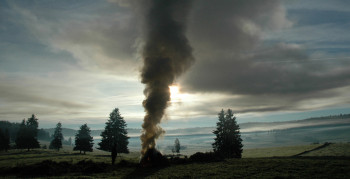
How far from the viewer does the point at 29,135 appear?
77125mm

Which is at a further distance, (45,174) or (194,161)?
(194,161)

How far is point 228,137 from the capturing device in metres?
58.7

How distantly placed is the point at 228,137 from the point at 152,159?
1205 inches

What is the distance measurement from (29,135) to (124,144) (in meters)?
40.4

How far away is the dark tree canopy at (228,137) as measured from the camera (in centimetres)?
5712

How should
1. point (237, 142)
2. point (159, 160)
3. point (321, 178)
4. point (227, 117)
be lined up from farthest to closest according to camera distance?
1. point (227, 117)
2. point (237, 142)
3. point (159, 160)
4. point (321, 178)

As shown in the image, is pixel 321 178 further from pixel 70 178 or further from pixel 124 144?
pixel 124 144

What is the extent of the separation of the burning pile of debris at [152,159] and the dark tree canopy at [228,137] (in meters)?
26.1

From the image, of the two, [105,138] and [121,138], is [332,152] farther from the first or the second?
[105,138]

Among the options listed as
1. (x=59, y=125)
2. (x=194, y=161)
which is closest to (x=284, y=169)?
(x=194, y=161)

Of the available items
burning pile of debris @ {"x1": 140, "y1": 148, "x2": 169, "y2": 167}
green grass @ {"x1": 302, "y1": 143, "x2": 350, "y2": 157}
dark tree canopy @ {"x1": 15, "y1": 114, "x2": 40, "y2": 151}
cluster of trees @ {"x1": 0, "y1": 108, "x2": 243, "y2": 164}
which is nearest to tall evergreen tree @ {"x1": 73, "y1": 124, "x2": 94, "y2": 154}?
cluster of trees @ {"x1": 0, "y1": 108, "x2": 243, "y2": 164}

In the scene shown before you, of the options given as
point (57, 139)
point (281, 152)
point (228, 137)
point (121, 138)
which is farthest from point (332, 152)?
point (57, 139)

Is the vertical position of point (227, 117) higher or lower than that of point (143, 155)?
higher

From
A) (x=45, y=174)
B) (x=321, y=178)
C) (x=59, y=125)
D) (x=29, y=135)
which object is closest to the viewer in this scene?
(x=321, y=178)
